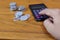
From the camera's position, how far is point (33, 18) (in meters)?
0.85

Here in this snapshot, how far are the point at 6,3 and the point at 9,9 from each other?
11 cm

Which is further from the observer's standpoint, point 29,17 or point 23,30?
point 29,17

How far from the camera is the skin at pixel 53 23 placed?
68cm

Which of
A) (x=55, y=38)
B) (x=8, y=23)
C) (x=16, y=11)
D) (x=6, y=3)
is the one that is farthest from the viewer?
(x=6, y=3)

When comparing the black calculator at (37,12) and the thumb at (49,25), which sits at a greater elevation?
the black calculator at (37,12)

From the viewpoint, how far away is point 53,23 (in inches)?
28.1

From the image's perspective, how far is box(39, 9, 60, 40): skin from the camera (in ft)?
2.23

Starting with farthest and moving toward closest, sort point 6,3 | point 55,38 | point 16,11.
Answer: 1. point 6,3
2. point 16,11
3. point 55,38

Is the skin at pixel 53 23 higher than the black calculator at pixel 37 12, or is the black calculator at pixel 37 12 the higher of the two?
the black calculator at pixel 37 12

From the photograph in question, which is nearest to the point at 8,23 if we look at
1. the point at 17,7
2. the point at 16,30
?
the point at 16,30

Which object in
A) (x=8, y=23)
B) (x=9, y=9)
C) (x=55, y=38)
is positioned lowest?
(x=55, y=38)

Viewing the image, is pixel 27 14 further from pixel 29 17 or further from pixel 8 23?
pixel 8 23

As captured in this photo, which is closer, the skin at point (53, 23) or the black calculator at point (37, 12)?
the skin at point (53, 23)

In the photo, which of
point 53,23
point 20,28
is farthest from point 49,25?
point 20,28
